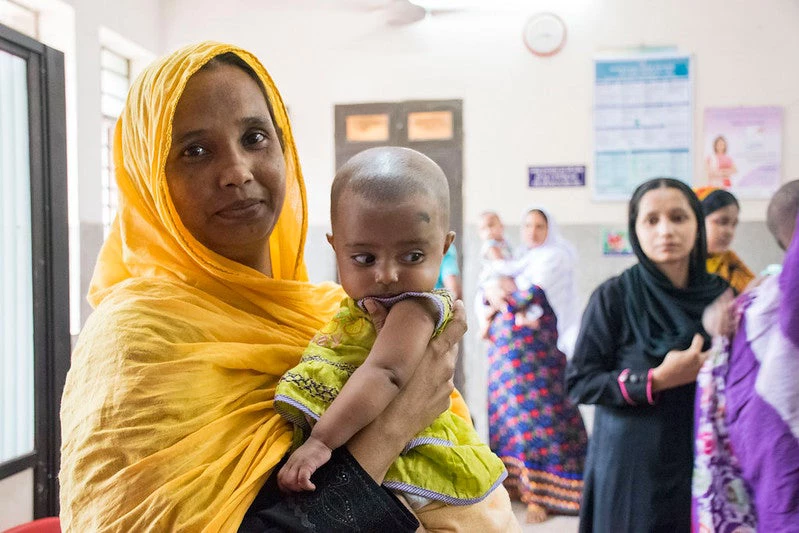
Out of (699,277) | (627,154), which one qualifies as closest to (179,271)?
(699,277)

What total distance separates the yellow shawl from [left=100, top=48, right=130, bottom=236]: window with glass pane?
3.51 meters

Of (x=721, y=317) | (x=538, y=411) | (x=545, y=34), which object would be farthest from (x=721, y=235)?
(x=545, y=34)

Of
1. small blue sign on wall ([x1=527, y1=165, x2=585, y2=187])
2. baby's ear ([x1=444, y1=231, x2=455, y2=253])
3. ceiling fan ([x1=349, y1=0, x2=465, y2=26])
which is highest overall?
ceiling fan ([x1=349, y1=0, x2=465, y2=26])

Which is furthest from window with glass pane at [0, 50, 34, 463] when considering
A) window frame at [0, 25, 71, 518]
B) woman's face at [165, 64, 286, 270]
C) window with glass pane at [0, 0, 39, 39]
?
woman's face at [165, 64, 286, 270]

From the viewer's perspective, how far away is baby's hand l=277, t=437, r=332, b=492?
98 cm

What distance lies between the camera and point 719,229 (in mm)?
3635

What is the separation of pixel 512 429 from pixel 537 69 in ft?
8.26

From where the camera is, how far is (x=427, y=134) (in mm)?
4898

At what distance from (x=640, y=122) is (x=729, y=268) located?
147cm

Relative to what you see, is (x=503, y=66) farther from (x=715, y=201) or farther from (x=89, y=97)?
(x=89, y=97)

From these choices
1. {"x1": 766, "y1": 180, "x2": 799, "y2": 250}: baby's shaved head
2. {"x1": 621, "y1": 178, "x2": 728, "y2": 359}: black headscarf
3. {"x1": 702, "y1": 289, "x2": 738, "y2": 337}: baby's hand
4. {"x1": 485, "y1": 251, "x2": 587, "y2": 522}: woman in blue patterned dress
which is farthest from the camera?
{"x1": 485, "y1": 251, "x2": 587, "y2": 522}: woman in blue patterned dress

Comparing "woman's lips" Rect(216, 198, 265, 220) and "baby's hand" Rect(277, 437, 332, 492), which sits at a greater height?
"woman's lips" Rect(216, 198, 265, 220)

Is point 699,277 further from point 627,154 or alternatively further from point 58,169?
point 58,169

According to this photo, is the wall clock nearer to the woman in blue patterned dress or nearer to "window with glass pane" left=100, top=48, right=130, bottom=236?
the woman in blue patterned dress
